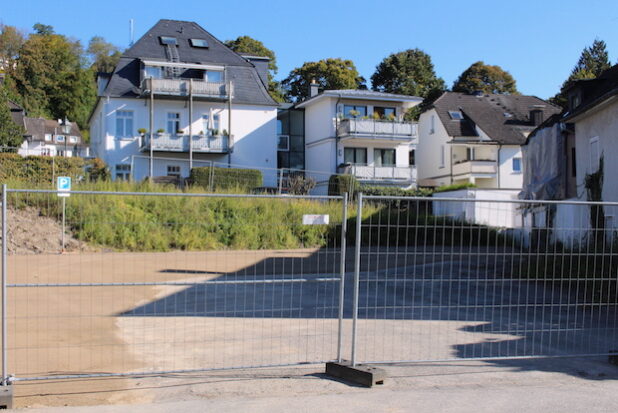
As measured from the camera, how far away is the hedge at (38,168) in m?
26.9

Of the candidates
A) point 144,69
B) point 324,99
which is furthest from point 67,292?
point 324,99

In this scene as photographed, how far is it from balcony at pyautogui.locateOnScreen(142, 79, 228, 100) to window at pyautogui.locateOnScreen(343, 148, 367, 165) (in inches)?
373

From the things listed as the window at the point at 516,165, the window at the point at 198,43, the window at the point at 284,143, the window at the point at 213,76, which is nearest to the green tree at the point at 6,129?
the window at the point at 213,76

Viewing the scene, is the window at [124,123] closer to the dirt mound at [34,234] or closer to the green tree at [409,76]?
the dirt mound at [34,234]

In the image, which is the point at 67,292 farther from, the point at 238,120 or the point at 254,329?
the point at 238,120

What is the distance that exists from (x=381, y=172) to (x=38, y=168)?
75.8ft

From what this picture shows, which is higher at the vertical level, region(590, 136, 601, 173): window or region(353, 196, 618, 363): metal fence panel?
region(590, 136, 601, 173): window

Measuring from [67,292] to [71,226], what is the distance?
453 cm

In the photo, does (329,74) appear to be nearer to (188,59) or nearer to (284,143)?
(284,143)

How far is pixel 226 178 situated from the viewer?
37.5 meters

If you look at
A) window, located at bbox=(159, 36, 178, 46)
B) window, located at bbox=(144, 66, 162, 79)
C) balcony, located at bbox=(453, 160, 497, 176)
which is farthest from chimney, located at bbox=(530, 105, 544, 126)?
window, located at bbox=(144, 66, 162, 79)

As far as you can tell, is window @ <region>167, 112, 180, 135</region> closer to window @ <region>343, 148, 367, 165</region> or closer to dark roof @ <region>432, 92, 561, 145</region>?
window @ <region>343, 148, 367, 165</region>

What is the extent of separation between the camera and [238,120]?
44531 millimetres

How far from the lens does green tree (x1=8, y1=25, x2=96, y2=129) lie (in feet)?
253
